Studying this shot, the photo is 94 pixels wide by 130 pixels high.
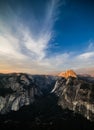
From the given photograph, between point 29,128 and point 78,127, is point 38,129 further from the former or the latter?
point 78,127

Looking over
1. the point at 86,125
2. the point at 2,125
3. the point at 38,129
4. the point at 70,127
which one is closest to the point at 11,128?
the point at 2,125

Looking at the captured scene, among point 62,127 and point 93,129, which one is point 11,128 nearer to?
point 62,127

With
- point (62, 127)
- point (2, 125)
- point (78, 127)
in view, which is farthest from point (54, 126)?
point (2, 125)

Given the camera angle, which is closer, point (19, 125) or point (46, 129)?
point (46, 129)

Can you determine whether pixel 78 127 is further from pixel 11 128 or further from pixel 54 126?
pixel 11 128

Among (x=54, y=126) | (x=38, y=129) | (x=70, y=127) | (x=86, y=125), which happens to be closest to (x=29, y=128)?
(x=38, y=129)

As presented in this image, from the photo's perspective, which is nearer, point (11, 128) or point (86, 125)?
point (11, 128)

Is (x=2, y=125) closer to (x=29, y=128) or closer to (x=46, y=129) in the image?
(x=29, y=128)
